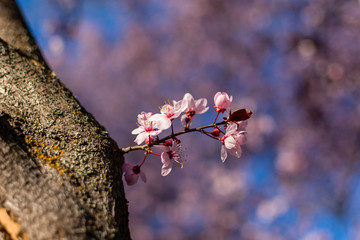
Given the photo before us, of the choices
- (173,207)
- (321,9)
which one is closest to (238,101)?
(321,9)

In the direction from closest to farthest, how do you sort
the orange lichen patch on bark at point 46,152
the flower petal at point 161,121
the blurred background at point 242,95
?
the orange lichen patch on bark at point 46,152, the flower petal at point 161,121, the blurred background at point 242,95

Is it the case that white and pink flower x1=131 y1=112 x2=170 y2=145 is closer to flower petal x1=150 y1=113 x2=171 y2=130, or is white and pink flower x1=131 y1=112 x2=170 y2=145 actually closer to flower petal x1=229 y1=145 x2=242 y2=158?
flower petal x1=150 y1=113 x2=171 y2=130

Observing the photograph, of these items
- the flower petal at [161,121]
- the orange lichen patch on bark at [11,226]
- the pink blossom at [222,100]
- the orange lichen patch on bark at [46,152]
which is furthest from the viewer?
the pink blossom at [222,100]

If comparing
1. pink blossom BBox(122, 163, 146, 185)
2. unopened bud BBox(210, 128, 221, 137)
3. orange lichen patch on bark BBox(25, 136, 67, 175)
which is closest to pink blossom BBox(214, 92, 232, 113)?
unopened bud BBox(210, 128, 221, 137)

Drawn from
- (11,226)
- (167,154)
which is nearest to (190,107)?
(167,154)

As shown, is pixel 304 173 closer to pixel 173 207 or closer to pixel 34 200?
pixel 173 207

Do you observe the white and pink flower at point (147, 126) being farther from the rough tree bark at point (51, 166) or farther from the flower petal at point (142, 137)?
the rough tree bark at point (51, 166)

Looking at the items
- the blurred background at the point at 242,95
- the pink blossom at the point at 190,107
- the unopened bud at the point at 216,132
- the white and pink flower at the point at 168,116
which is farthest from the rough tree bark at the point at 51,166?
the blurred background at the point at 242,95
